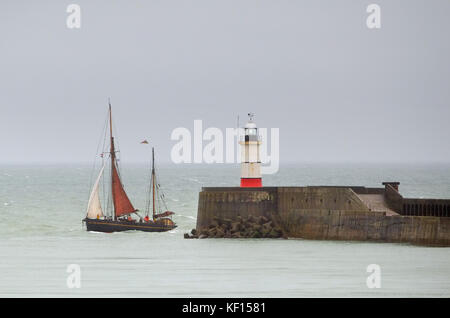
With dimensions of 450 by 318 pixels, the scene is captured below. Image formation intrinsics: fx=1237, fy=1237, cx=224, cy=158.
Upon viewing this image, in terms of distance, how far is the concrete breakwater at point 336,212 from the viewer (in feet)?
135

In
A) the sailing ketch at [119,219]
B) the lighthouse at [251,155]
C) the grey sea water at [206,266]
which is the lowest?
the grey sea water at [206,266]

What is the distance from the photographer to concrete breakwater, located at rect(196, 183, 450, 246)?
41062 millimetres

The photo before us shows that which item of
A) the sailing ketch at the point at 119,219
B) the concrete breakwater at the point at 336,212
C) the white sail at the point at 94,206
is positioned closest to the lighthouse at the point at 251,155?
→ the concrete breakwater at the point at 336,212

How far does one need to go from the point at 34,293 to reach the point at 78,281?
1965 mm

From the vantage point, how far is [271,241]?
43250mm

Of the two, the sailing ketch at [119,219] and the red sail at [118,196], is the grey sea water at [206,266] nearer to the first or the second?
the sailing ketch at [119,219]

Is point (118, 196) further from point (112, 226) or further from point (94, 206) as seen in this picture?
point (112, 226)

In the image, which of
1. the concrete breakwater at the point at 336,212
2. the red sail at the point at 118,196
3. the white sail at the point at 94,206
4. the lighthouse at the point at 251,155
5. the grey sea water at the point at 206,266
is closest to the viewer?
the grey sea water at the point at 206,266

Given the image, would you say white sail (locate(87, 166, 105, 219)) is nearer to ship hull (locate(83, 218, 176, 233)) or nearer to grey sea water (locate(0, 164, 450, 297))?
ship hull (locate(83, 218, 176, 233))

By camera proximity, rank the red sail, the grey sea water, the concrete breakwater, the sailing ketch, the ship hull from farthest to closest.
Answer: the red sail → the ship hull → the sailing ketch → the concrete breakwater → the grey sea water

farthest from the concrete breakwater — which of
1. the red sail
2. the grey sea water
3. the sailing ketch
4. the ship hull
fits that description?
the red sail

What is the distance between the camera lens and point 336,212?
139 ft

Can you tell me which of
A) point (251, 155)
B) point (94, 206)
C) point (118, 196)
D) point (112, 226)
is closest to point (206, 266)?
point (251, 155)
